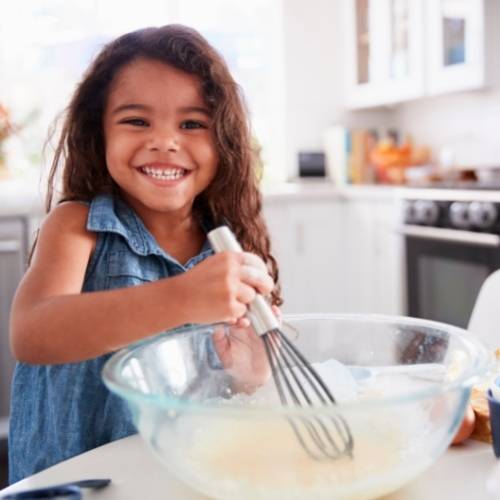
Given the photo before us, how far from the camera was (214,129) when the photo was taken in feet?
3.36

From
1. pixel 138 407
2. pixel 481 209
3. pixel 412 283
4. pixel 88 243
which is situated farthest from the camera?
pixel 412 283

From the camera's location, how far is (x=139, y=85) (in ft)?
3.24

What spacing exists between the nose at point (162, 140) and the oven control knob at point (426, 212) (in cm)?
166

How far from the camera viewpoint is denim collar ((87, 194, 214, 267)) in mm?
965

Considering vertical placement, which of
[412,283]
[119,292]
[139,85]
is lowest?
[412,283]

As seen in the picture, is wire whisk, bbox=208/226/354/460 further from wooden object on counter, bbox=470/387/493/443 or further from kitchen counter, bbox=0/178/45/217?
kitchen counter, bbox=0/178/45/217

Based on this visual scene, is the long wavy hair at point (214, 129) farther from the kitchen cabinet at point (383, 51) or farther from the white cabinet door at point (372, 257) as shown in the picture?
the kitchen cabinet at point (383, 51)

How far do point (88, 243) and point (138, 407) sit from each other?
0.47m

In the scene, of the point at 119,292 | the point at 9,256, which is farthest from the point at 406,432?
the point at 9,256

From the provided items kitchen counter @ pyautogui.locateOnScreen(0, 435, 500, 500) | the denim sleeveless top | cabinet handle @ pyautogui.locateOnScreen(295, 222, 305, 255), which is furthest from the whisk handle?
cabinet handle @ pyautogui.locateOnScreen(295, 222, 305, 255)

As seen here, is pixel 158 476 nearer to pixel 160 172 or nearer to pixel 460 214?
pixel 160 172

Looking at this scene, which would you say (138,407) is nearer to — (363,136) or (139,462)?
(139,462)

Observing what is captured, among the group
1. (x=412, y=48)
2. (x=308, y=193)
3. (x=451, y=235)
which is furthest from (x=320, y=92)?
(x=451, y=235)

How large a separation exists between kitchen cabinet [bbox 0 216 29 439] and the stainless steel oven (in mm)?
1324
